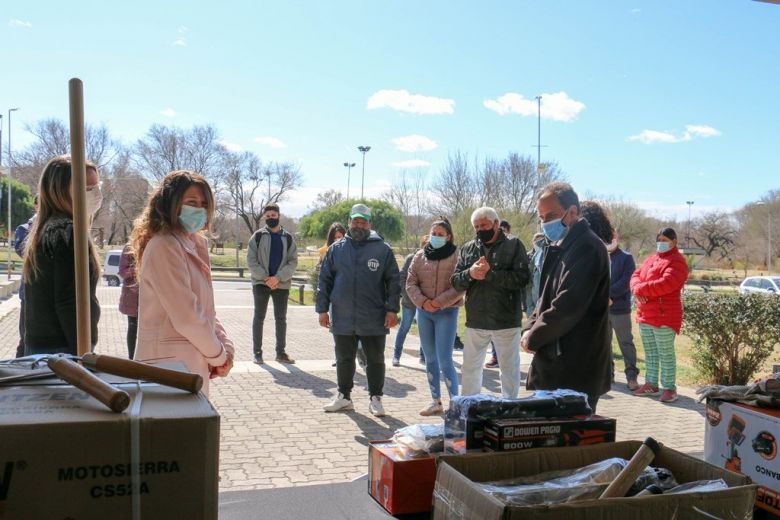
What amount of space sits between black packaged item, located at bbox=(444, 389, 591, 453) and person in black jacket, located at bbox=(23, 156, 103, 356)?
6.08ft

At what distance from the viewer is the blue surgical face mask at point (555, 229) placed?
414cm

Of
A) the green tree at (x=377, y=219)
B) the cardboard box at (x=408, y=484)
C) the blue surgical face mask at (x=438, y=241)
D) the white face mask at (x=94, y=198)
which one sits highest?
the green tree at (x=377, y=219)

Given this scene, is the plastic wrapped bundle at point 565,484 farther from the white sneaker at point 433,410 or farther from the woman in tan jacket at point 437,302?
the white sneaker at point 433,410

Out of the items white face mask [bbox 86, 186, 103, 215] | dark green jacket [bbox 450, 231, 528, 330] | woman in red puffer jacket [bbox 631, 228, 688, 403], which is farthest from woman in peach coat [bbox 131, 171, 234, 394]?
woman in red puffer jacket [bbox 631, 228, 688, 403]

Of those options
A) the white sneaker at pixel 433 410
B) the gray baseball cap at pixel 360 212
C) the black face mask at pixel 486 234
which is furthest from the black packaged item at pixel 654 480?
the gray baseball cap at pixel 360 212

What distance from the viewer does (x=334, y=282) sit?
6707 millimetres

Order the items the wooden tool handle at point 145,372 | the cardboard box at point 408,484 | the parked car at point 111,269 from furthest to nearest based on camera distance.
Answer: the parked car at point 111,269 → the cardboard box at point 408,484 → the wooden tool handle at point 145,372

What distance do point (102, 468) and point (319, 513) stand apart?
2.83 metres

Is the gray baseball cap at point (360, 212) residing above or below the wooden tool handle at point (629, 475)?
above

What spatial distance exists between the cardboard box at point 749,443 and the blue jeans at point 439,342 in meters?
4.11

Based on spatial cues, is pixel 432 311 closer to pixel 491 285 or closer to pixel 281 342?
pixel 491 285

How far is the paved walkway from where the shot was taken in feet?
16.4

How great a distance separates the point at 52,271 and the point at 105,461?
2.23 meters

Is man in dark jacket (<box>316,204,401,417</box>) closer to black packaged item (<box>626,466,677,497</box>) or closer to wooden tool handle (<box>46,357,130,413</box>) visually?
black packaged item (<box>626,466,677,497</box>)
